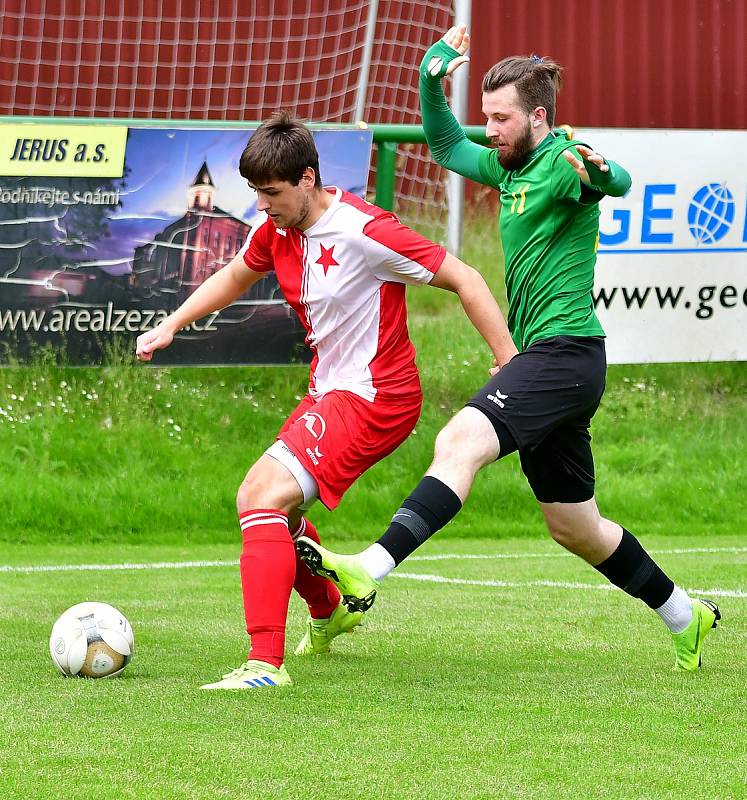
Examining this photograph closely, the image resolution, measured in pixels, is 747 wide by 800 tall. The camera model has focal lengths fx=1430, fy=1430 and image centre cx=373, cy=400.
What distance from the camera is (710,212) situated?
1062cm

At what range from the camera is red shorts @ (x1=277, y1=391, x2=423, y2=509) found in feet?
16.1

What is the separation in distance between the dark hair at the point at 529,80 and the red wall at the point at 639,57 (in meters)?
10.0

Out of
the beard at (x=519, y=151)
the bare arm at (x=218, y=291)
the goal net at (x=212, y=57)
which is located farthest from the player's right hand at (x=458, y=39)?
the goal net at (x=212, y=57)

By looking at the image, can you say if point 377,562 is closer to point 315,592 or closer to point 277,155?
point 315,592

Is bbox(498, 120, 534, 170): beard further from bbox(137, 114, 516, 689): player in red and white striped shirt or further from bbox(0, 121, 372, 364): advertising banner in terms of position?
bbox(0, 121, 372, 364): advertising banner

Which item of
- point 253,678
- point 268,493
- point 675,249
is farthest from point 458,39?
point 675,249

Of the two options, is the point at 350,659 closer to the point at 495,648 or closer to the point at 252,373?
the point at 495,648

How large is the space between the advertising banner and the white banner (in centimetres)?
199

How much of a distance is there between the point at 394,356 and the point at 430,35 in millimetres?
9363

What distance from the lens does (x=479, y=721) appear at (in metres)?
4.09

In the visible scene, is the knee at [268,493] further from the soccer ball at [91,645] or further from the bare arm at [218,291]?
the bare arm at [218,291]

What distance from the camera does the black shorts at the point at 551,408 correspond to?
4.75 metres

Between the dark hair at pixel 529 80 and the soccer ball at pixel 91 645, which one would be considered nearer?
the soccer ball at pixel 91 645

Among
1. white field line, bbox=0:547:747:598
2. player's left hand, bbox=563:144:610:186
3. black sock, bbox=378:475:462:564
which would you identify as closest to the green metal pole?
white field line, bbox=0:547:747:598
